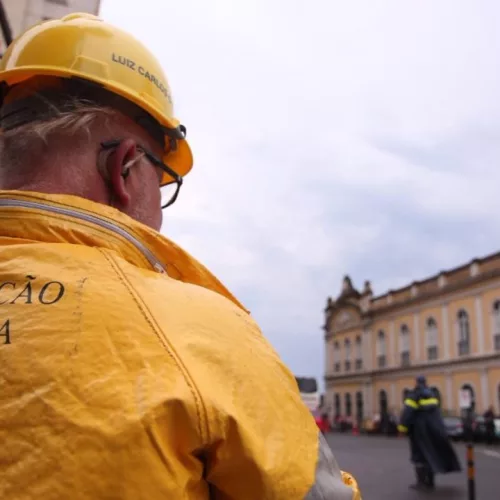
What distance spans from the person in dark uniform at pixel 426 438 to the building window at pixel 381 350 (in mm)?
35260

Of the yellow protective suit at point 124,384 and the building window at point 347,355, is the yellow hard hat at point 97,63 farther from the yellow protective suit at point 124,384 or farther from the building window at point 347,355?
the building window at point 347,355

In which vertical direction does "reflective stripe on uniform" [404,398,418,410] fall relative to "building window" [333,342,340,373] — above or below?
below

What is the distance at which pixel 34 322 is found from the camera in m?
0.81

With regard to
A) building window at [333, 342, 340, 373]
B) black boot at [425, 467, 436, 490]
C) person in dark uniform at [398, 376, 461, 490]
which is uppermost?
building window at [333, 342, 340, 373]

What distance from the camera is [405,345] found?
4106 cm

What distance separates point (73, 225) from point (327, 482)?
0.54 meters

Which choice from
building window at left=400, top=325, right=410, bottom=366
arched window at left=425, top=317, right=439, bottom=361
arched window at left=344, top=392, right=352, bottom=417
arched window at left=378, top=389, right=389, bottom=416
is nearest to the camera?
arched window at left=425, top=317, right=439, bottom=361

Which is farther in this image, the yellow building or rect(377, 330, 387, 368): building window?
rect(377, 330, 387, 368): building window

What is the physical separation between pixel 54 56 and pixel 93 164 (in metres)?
0.32

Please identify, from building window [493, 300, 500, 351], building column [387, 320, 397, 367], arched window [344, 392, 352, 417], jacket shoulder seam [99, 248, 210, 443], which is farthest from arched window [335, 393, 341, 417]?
jacket shoulder seam [99, 248, 210, 443]

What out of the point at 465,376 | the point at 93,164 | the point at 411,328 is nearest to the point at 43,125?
the point at 93,164

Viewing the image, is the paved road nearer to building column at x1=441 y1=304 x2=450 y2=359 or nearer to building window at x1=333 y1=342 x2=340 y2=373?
Result: building column at x1=441 y1=304 x2=450 y2=359

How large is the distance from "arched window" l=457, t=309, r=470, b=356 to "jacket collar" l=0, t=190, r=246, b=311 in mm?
35496

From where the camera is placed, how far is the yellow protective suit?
2.33ft
